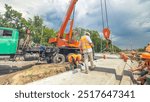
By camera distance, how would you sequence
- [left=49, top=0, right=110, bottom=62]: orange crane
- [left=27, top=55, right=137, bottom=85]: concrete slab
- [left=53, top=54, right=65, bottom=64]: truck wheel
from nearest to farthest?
[left=27, top=55, right=137, bottom=85]: concrete slab
[left=53, top=54, right=65, bottom=64]: truck wheel
[left=49, top=0, right=110, bottom=62]: orange crane

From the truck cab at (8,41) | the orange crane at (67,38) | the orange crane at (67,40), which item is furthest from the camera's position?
the orange crane at (67,38)

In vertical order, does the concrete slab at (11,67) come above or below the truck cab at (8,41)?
below

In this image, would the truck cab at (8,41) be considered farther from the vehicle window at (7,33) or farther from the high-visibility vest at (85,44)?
the high-visibility vest at (85,44)

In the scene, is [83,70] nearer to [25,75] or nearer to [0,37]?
[25,75]

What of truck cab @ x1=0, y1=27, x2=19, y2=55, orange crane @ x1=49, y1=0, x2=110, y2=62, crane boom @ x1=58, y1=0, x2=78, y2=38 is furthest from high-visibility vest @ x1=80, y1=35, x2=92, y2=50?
crane boom @ x1=58, y1=0, x2=78, y2=38

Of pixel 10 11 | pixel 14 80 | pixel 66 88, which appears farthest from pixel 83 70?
pixel 10 11

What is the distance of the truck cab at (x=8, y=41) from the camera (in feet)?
44.1

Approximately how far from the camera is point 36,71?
9945 mm

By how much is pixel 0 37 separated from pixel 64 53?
184 inches

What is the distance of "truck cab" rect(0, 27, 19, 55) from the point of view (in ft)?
44.1

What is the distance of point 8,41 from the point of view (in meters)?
13.6

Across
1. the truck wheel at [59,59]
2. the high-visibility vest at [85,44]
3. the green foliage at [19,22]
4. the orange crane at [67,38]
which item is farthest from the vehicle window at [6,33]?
the green foliage at [19,22]

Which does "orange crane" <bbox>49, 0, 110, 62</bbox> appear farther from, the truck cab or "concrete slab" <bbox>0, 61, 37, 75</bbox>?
the truck cab

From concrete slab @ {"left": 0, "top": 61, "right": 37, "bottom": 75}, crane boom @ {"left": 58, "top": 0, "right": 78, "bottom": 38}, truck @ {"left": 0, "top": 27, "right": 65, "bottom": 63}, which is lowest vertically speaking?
concrete slab @ {"left": 0, "top": 61, "right": 37, "bottom": 75}
